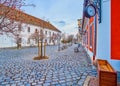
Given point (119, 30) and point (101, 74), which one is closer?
point (101, 74)

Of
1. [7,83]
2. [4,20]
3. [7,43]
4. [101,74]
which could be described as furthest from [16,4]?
[7,43]

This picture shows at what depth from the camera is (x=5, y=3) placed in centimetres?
524

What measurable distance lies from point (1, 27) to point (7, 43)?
72.7 feet

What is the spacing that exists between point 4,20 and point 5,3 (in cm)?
59

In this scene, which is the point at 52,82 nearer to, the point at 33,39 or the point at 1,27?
the point at 1,27

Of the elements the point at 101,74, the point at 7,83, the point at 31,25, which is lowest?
the point at 7,83

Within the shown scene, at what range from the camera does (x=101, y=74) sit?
8.95ft

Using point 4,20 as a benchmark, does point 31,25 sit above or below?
above

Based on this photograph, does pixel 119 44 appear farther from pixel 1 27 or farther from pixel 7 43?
pixel 7 43

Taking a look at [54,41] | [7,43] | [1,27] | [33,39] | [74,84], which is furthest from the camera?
[54,41]

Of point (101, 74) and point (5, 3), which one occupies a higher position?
point (5, 3)

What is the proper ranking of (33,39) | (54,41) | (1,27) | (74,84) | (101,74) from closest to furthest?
1. (101,74)
2. (74,84)
3. (1,27)
4. (33,39)
5. (54,41)

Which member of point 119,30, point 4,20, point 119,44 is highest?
point 4,20

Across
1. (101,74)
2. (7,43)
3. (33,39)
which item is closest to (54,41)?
(33,39)
